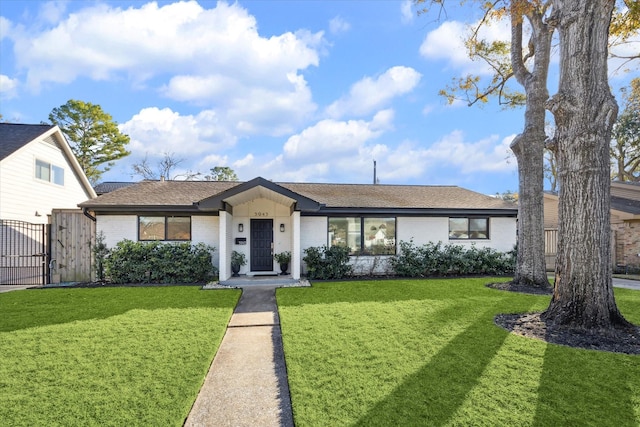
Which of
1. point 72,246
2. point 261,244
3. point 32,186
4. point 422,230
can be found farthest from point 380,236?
point 32,186

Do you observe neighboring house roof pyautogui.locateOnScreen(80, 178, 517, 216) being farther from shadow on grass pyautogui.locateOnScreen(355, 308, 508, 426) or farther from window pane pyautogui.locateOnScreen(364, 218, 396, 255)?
shadow on grass pyautogui.locateOnScreen(355, 308, 508, 426)

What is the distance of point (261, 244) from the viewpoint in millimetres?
12227

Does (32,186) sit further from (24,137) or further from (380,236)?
(380,236)

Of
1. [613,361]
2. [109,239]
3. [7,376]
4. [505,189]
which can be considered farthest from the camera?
[505,189]

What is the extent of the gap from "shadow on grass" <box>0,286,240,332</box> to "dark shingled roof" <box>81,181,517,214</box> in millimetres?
3010

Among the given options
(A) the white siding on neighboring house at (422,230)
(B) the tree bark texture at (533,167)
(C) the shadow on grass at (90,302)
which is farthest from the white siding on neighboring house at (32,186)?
(B) the tree bark texture at (533,167)

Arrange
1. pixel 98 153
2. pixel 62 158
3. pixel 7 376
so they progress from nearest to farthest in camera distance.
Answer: pixel 7 376, pixel 62 158, pixel 98 153

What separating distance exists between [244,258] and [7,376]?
8255 mm

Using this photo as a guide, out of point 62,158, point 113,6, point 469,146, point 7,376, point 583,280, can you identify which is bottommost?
point 7,376

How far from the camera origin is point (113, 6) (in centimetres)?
930

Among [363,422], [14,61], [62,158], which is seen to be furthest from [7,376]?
[14,61]

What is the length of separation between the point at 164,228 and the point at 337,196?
6.48 meters

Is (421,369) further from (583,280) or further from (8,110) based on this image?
(8,110)

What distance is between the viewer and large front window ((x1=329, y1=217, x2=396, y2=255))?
1208 cm
